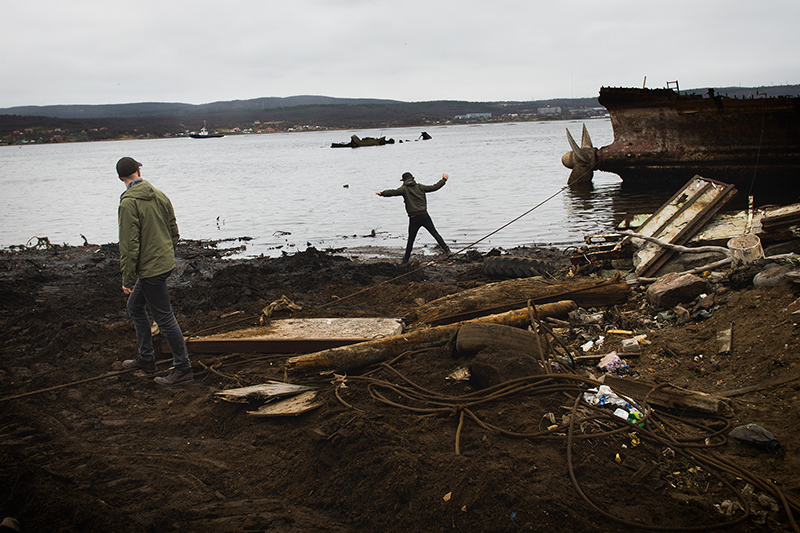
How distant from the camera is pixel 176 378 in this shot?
5125 mm

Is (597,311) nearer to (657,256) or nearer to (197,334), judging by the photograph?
(657,256)

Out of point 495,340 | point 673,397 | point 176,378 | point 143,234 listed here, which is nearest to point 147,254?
point 143,234

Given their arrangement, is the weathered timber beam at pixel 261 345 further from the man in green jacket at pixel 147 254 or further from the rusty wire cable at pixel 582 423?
the rusty wire cable at pixel 582 423

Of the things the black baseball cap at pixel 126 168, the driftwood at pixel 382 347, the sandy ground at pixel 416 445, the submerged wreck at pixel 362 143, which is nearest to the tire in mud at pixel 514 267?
the sandy ground at pixel 416 445

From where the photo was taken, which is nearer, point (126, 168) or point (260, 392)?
point (260, 392)

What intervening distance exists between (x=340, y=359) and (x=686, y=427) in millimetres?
2910

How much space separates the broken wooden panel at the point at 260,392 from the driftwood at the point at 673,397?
264cm

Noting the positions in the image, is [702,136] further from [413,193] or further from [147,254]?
[147,254]

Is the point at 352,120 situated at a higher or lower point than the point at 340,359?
higher

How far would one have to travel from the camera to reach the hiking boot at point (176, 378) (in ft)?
16.7

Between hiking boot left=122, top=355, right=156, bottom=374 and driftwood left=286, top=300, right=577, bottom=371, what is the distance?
1.56 meters

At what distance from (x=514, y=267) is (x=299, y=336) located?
4161mm

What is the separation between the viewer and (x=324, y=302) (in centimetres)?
812

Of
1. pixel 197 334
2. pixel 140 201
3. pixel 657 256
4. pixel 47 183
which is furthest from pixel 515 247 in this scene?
pixel 47 183
